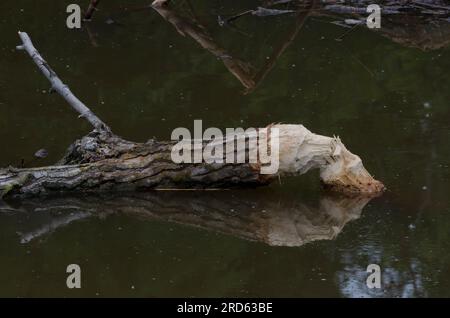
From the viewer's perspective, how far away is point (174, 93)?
9414 millimetres

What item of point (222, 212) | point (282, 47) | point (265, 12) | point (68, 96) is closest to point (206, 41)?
point (282, 47)

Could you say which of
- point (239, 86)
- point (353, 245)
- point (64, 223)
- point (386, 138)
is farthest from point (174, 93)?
point (353, 245)

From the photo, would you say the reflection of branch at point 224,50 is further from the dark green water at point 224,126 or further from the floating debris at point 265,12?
the floating debris at point 265,12

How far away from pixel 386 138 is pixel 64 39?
4989 mm

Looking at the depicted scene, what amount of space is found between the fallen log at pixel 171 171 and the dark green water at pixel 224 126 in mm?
121

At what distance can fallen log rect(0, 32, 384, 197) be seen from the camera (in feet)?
22.6

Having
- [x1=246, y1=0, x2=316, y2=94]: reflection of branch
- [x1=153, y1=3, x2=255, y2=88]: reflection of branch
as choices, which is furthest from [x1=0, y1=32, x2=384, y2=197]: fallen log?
[x1=153, y1=3, x2=255, y2=88]: reflection of branch

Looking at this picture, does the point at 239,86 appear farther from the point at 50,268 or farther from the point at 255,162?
the point at 50,268

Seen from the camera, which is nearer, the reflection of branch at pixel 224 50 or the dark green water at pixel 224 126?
the dark green water at pixel 224 126

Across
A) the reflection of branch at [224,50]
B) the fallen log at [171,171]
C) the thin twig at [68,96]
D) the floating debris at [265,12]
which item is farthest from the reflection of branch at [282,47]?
the fallen log at [171,171]

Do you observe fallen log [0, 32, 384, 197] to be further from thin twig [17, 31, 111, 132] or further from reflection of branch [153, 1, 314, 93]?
reflection of branch [153, 1, 314, 93]

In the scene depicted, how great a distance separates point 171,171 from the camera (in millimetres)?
6973

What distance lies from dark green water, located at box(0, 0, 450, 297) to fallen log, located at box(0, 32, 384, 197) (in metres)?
0.12

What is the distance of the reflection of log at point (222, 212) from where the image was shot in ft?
21.5
